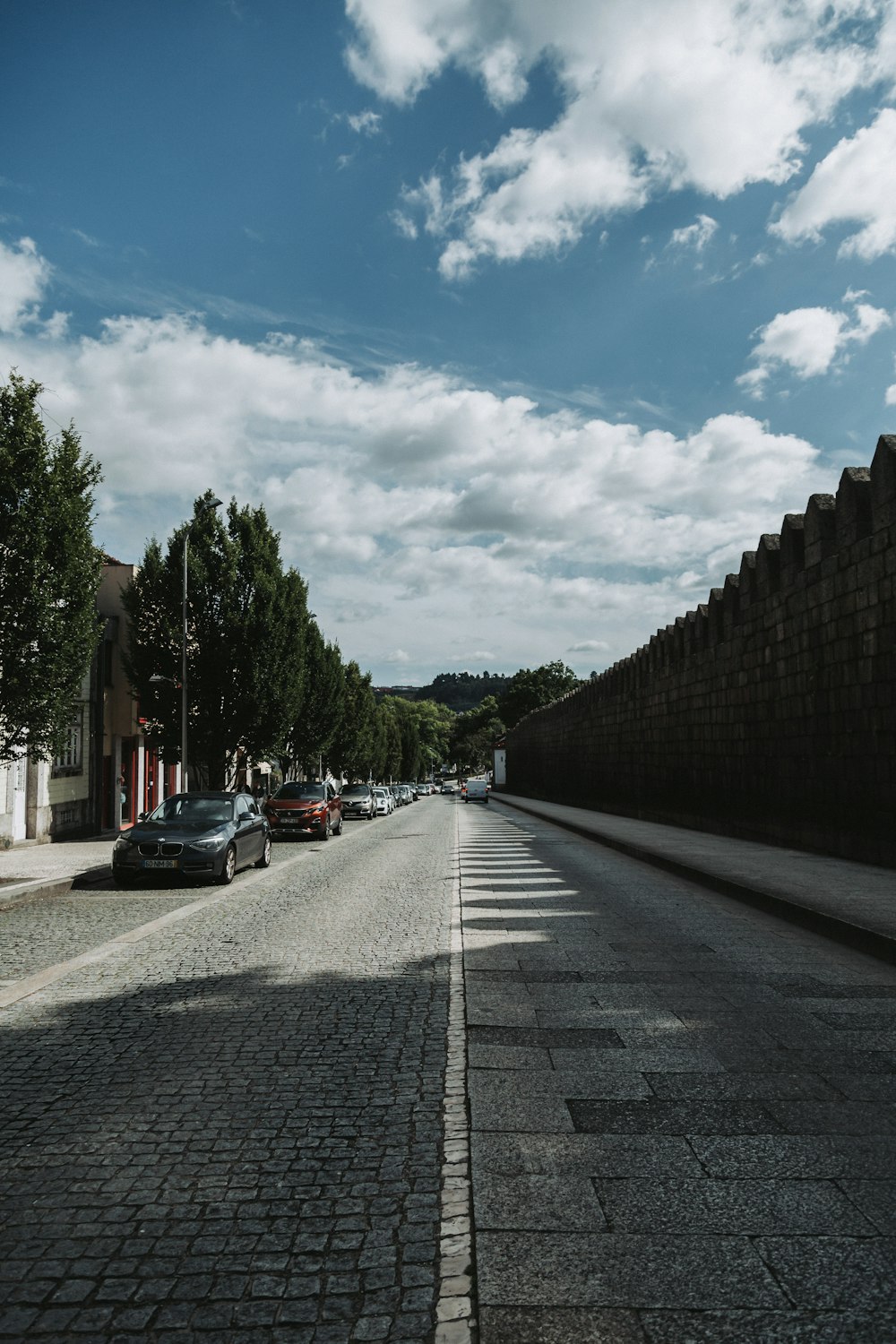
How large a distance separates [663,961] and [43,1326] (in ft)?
17.9

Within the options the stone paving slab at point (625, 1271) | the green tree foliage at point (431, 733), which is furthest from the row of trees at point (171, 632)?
the green tree foliage at point (431, 733)

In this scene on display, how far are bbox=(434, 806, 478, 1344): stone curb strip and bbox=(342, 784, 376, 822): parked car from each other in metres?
37.7

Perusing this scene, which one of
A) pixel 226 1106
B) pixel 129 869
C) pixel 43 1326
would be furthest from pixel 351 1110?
pixel 129 869

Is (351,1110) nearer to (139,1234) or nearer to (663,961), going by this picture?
(139,1234)

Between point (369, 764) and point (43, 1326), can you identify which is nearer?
point (43, 1326)

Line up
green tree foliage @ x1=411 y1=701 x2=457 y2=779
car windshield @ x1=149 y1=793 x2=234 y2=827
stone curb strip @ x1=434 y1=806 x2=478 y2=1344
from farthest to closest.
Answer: green tree foliage @ x1=411 y1=701 x2=457 y2=779 < car windshield @ x1=149 y1=793 x2=234 y2=827 < stone curb strip @ x1=434 y1=806 x2=478 y2=1344

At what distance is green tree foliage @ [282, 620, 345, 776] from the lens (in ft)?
150

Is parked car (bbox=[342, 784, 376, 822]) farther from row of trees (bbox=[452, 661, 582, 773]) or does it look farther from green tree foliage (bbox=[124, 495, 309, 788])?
row of trees (bbox=[452, 661, 582, 773])

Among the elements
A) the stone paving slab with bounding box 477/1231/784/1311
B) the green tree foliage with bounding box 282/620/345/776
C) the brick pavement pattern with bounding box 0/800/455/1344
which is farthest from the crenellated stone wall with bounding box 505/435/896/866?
the green tree foliage with bounding box 282/620/345/776

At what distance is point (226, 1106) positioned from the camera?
416 cm

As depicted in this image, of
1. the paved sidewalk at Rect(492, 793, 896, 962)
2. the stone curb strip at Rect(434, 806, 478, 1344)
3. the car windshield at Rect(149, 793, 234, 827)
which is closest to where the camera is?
the stone curb strip at Rect(434, 806, 478, 1344)

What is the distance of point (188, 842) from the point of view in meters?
13.9

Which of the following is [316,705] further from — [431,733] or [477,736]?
[477,736]

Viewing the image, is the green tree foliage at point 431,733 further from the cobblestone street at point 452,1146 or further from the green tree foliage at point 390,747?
the cobblestone street at point 452,1146
